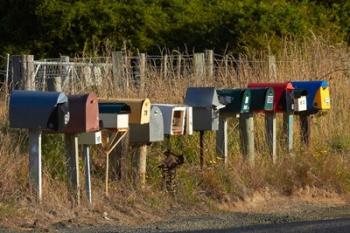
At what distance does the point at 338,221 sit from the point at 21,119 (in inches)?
140

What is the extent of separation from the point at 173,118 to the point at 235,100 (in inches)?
40.2

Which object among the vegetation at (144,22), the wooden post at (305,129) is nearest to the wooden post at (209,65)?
the wooden post at (305,129)

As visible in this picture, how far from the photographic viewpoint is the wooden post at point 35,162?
32.2ft

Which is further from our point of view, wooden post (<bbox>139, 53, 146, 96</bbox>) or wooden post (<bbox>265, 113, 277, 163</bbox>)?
wooden post (<bbox>139, 53, 146, 96</bbox>)

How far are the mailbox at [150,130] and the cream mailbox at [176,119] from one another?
0.20 m

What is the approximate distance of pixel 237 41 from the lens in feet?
78.8

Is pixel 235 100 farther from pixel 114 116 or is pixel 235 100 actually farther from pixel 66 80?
pixel 66 80

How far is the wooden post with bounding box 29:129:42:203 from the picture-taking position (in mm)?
9805

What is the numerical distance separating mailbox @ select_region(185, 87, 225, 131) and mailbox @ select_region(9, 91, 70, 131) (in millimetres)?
2183

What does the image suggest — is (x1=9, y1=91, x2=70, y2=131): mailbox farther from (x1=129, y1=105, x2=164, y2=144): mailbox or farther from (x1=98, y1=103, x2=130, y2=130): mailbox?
(x1=129, y1=105, x2=164, y2=144): mailbox

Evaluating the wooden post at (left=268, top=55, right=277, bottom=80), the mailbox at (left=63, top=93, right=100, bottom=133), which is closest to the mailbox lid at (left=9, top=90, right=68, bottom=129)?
the mailbox at (left=63, top=93, right=100, bottom=133)

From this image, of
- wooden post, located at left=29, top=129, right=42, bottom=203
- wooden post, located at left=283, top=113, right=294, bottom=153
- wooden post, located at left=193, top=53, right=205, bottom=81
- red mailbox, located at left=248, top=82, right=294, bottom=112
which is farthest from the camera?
wooden post, located at left=193, top=53, right=205, bottom=81

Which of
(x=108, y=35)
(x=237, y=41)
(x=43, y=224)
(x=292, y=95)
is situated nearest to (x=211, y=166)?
(x=292, y=95)

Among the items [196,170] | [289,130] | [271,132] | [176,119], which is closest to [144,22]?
[289,130]
